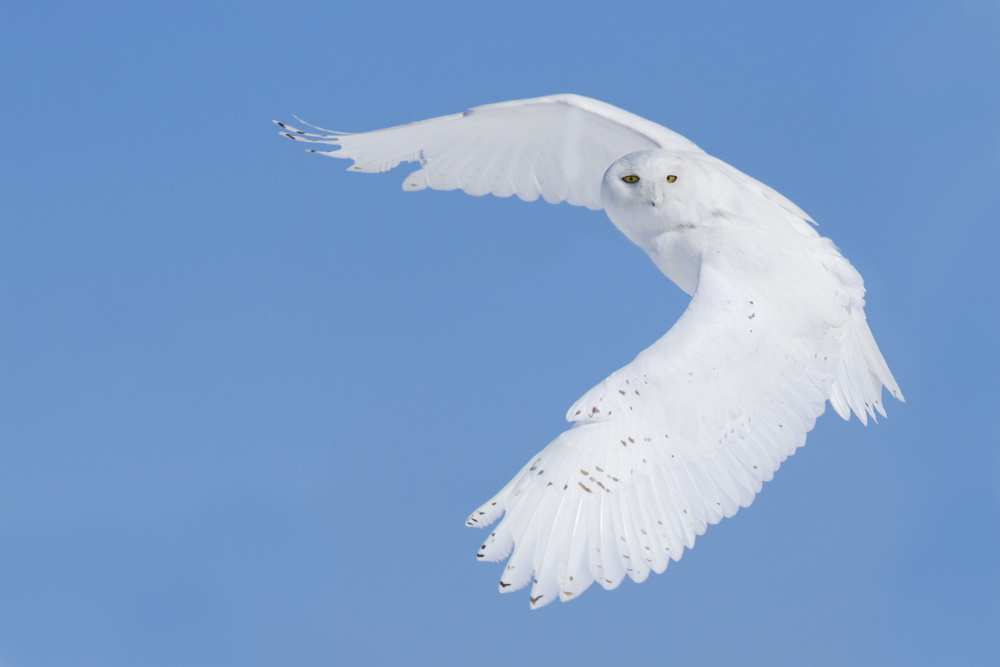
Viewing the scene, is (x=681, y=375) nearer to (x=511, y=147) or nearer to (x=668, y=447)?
(x=668, y=447)

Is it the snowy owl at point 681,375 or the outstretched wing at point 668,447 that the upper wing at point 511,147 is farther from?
the outstretched wing at point 668,447

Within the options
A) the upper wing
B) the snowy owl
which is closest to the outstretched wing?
the snowy owl

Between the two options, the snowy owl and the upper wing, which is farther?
the upper wing

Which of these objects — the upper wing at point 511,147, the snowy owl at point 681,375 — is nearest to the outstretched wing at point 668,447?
the snowy owl at point 681,375

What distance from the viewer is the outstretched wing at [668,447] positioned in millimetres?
4941

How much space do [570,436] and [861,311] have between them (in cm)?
179

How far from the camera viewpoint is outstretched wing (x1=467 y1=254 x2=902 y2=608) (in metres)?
4.94

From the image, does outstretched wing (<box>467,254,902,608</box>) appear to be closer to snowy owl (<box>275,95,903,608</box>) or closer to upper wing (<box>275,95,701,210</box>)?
snowy owl (<box>275,95,903,608</box>)

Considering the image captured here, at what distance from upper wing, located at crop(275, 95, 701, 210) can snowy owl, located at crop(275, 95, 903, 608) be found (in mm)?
13

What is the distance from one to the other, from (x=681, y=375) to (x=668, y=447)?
26 centimetres

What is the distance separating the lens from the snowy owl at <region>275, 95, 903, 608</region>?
4.98 m

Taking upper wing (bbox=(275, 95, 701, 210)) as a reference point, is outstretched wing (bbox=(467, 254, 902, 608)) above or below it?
below

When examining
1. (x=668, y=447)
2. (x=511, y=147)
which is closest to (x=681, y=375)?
(x=668, y=447)

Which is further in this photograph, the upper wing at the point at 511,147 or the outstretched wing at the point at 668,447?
the upper wing at the point at 511,147
